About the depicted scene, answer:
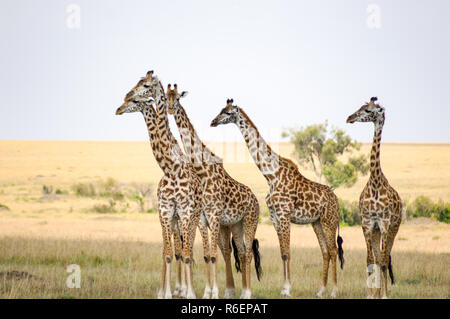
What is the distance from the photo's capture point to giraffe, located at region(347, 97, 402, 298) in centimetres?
1152

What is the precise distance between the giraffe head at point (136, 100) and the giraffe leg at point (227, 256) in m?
3.21

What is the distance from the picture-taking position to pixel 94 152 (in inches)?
3319

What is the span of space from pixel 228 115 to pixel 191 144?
1068 millimetres

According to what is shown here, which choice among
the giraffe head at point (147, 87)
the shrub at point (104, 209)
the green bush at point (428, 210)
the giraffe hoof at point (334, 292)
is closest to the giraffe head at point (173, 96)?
the giraffe head at point (147, 87)

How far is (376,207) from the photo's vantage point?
453 inches

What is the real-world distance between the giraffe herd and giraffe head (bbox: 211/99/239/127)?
0.9 inches

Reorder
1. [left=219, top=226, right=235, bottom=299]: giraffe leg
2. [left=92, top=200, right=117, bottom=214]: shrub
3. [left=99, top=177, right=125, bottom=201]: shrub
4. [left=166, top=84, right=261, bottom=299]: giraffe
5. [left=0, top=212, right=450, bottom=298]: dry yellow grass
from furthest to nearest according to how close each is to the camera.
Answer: [left=99, top=177, right=125, bottom=201]: shrub
[left=92, top=200, right=117, bottom=214]: shrub
[left=0, top=212, right=450, bottom=298]: dry yellow grass
[left=219, top=226, right=235, bottom=299]: giraffe leg
[left=166, top=84, right=261, bottom=299]: giraffe

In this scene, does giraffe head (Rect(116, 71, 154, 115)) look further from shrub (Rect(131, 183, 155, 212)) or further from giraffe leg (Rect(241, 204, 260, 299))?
shrub (Rect(131, 183, 155, 212))

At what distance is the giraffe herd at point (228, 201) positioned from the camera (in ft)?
35.8

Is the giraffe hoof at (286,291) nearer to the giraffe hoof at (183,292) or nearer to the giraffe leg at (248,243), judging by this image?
the giraffe leg at (248,243)

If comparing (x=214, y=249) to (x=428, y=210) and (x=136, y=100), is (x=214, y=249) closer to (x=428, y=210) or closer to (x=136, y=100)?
(x=136, y=100)

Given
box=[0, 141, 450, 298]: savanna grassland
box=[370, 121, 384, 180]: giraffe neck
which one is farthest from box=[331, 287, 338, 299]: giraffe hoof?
box=[370, 121, 384, 180]: giraffe neck

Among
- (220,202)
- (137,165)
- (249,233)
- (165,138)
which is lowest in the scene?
(249,233)

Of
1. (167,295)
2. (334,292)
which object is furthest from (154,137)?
(334,292)
